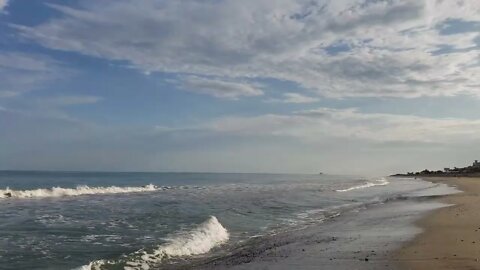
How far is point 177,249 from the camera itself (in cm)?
1410

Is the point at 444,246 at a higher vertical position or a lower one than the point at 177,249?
higher

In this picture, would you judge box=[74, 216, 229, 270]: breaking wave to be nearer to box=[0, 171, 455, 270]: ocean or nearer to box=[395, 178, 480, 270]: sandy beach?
box=[0, 171, 455, 270]: ocean

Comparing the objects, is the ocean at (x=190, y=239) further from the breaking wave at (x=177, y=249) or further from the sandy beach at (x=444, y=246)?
the sandy beach at (x=444, y=246)

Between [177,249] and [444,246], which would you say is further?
[177,249]

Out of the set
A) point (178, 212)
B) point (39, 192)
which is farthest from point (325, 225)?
point (39, 192)

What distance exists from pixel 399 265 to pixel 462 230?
6.42 metres

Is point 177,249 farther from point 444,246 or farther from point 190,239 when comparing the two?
point 444,246

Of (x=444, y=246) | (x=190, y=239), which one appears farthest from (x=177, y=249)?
(x=444, y=246)

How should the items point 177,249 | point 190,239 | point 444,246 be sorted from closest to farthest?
point 444,246 < point 177,249 < point 190,239

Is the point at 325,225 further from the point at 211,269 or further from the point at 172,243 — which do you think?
the point at 211,269

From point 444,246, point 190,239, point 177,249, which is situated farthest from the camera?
point 190,239

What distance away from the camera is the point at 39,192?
147 feet

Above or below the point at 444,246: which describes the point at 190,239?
below

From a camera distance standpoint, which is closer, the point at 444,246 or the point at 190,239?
the point at 444,246
